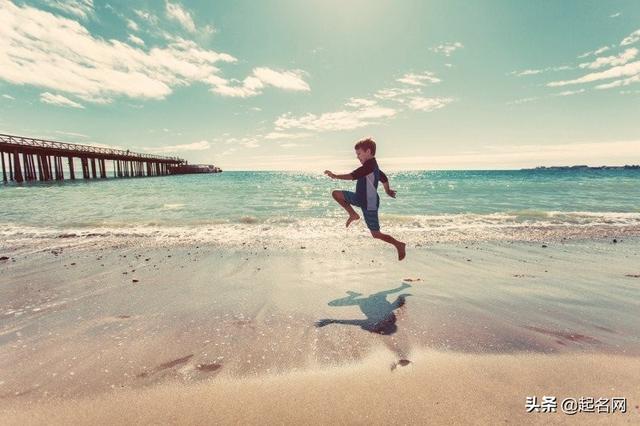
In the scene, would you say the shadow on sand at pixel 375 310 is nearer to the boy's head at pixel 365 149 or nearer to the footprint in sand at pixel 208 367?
the footprint in sand at pixel 208 367

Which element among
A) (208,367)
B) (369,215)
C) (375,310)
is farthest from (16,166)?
(375,310)

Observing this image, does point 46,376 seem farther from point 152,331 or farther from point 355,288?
point 355,288

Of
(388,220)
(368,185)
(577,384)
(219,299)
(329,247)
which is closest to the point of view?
(577,384)

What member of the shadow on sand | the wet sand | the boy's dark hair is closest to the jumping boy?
the boy's dark hair

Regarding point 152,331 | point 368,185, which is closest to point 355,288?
point 368,185

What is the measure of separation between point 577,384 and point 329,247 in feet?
18.6

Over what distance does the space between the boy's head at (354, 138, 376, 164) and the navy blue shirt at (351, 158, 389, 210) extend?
79 mm

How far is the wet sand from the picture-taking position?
2.22 meters

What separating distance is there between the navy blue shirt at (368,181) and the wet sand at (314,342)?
1205 mm

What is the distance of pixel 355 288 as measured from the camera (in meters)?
4.83

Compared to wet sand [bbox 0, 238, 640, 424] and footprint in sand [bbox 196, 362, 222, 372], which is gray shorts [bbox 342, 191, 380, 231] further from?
footprint in sand [bbox 196, 362, 222, 372]

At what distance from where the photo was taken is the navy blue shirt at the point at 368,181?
5227mm

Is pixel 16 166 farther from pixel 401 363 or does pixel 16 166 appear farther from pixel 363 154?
pixel 401 363

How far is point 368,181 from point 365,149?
1.68 ft
